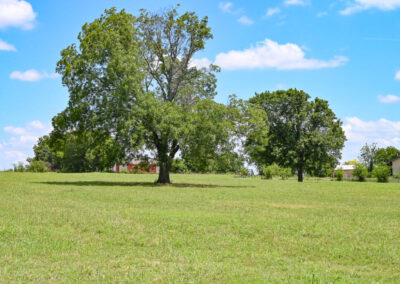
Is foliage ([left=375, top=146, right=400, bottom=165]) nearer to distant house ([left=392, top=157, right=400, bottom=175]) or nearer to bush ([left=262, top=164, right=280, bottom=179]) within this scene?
distant house ([left=392, top=157, right=400, bottom=175])

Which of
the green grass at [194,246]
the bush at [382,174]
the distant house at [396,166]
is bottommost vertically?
the green grass at [194,246]

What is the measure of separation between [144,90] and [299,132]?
1203 inches

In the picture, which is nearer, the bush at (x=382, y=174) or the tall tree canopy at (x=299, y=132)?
the tall tree canopy at (x=299, y=132)

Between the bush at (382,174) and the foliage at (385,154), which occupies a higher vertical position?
the foliage at (385,154)

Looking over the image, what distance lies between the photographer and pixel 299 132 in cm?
5972

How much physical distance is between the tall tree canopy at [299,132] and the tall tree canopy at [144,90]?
22524 millimetres

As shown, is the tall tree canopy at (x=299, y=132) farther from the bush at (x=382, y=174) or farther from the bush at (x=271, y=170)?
the bush at (x=382, y=174)

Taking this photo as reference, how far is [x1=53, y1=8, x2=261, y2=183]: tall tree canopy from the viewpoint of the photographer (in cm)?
3281

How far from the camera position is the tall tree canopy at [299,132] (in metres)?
58.4

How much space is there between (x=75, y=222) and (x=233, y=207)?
764 centimetres

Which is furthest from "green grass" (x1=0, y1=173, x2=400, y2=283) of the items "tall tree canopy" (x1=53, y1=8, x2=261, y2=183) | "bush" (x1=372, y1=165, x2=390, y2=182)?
"bush" (x1=372, y1=165, x2=390, y2=182)

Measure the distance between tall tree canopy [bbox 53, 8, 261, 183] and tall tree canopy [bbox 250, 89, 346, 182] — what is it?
22524mm

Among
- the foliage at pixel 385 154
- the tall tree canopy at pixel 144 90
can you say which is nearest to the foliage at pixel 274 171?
the tall tree canopy at pixel 144 90

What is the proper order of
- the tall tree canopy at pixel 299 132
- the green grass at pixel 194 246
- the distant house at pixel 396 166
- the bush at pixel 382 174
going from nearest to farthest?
the green grass at pixel 194 246 → the tall tree canopy at pixel 299 132 → the bush at pixel 382 174 → the distant house at pixel 396 166
